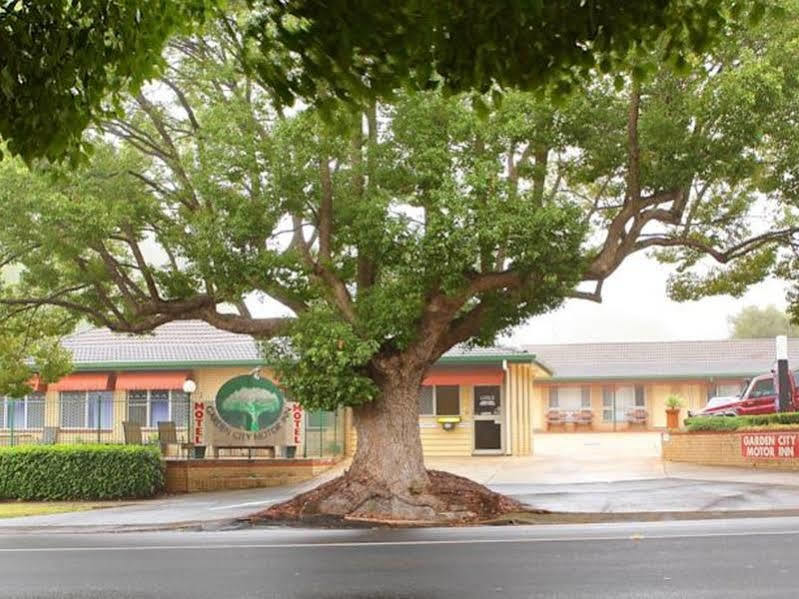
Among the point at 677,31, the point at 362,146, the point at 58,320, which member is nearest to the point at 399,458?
the point at 362,146

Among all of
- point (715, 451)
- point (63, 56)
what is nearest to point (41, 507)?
point (715, 451)

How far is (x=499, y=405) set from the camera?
32.0 meters

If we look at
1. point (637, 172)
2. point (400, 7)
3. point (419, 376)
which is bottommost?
point (419, 376)

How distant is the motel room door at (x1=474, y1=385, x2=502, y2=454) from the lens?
31938 millimetres

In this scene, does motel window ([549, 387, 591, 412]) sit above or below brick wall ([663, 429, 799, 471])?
above

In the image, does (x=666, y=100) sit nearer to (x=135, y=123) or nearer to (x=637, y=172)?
(x=637, y=172)

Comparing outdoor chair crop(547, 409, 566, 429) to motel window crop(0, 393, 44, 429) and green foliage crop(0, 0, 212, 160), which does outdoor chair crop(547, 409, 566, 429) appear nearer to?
motel window crop(0, 393, 44, 429)

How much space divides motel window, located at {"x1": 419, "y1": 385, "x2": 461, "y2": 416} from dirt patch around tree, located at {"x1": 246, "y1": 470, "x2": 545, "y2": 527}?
14.3m

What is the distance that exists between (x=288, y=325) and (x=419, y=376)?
2.30 meters

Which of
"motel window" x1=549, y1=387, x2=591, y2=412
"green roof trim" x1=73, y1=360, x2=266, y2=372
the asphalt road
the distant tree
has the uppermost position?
the distant tree

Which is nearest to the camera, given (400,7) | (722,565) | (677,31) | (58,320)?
(400,7)

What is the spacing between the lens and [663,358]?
48.7 m

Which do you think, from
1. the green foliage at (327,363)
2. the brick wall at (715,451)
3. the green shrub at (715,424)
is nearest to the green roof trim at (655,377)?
the brick wall at (715,451)

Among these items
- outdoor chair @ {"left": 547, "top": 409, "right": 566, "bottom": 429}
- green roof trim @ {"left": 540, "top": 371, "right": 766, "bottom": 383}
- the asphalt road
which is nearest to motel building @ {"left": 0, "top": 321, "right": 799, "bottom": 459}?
the asphalt road
